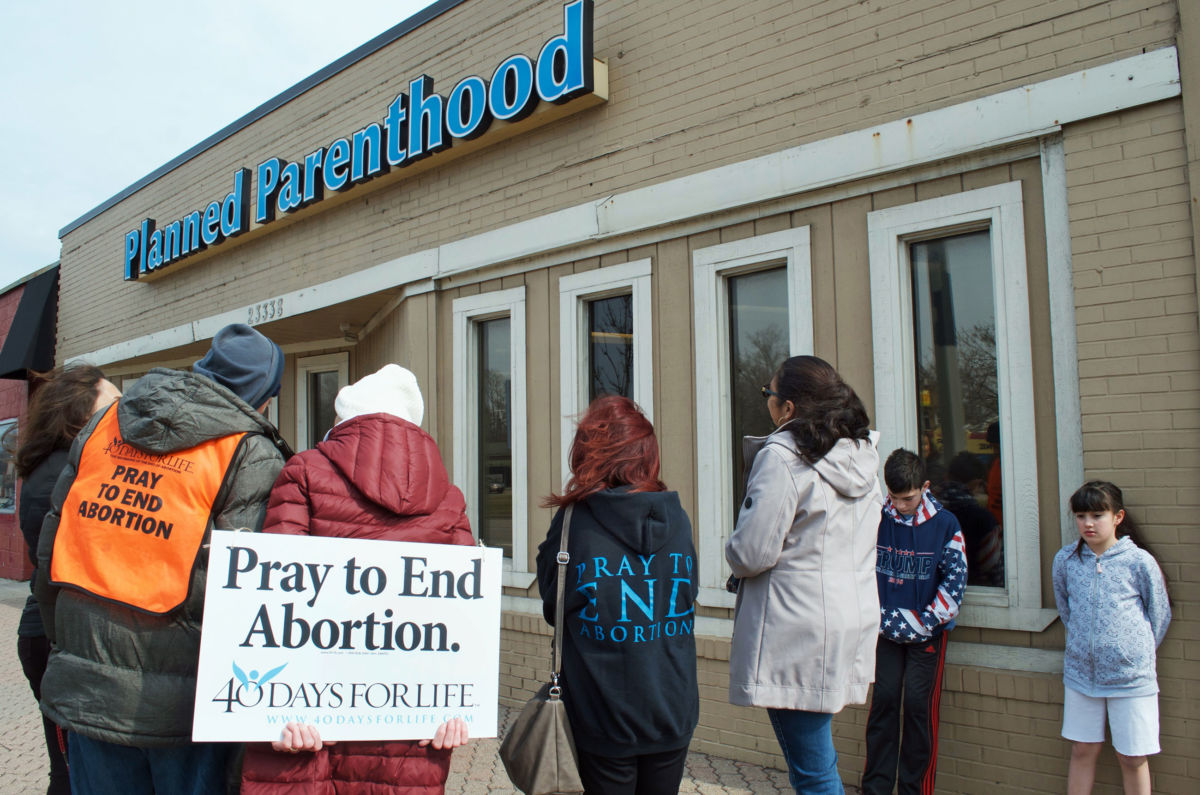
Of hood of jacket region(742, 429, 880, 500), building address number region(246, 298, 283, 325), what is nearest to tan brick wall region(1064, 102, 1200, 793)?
hood of jacket region(742, 429, 880, 500)

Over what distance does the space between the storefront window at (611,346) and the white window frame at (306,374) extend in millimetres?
4553

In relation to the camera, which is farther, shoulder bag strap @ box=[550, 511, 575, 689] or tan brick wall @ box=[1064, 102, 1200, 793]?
tan brick wall @ box=[1064, 102, 1200, 793]

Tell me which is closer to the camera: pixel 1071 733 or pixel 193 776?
pixel 193 776

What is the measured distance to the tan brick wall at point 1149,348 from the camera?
3748 mm

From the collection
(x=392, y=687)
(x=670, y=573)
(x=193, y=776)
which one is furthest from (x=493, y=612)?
(x=193, y=776)

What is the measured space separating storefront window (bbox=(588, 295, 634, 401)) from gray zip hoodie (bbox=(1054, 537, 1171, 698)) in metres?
3.01

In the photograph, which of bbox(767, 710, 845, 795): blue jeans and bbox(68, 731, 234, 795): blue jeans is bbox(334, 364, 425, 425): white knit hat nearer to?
bbox(68, 731, 234, 795): blue jeans

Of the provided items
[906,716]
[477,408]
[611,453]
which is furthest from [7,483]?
[611,453]

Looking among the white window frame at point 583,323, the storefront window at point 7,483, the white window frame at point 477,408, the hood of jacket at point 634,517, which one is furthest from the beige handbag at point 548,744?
the storefront window at point 7,483

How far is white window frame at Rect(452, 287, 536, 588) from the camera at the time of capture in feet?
21.0

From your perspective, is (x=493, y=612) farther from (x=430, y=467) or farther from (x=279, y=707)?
(x=279, y=707)

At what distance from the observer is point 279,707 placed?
2334mm

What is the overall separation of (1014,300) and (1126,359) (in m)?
0.57

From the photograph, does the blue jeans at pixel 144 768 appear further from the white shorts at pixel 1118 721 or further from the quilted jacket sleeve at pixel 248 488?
the white shorts at pixel 1118 721
